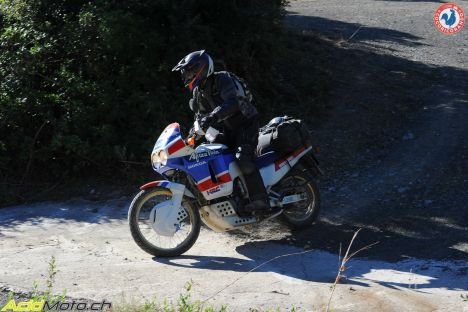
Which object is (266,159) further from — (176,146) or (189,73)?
(189,73)

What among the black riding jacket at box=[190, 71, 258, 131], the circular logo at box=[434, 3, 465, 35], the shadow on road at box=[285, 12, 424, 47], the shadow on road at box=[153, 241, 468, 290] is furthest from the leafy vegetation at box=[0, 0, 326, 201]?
the circular logo at box=[434, 3, 465, 35]

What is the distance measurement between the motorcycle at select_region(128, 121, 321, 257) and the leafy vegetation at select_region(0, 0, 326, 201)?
2209 mm

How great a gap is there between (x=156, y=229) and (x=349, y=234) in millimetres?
2087

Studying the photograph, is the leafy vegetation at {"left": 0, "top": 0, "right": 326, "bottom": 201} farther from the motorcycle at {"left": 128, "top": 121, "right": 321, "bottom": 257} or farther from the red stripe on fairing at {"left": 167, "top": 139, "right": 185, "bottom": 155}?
the red stripe on fairing at {"left": 167, "top": 139, "right": 185, "bottom": 155}

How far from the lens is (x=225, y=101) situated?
664 cm

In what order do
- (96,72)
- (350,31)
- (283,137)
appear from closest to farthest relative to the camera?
(283,137), (96,72), (350,31)

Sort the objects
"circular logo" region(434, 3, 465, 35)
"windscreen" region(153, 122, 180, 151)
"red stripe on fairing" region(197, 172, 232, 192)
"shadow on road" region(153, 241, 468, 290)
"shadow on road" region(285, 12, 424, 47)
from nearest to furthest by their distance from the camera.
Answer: "shadow on road" region(153, 241, 468, 290) → "windscreen" region(153, 122, 180, 151) → "red stripe on fairing" region(197, 172, 232, 192) → "shadow on road" region(285, 12, 424, 47) → "circular logo" region(434, 3, 465, 35)

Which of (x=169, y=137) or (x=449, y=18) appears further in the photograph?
(x=449, y=18)

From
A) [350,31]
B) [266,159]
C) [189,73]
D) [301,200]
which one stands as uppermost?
[189,73]

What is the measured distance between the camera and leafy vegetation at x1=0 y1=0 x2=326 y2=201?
8.93m

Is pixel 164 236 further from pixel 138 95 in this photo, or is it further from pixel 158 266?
pixel 138 95

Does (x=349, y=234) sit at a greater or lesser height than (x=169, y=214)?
lesser

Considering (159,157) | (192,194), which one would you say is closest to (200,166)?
(192,194)

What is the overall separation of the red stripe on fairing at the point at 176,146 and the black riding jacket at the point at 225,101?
43cm
